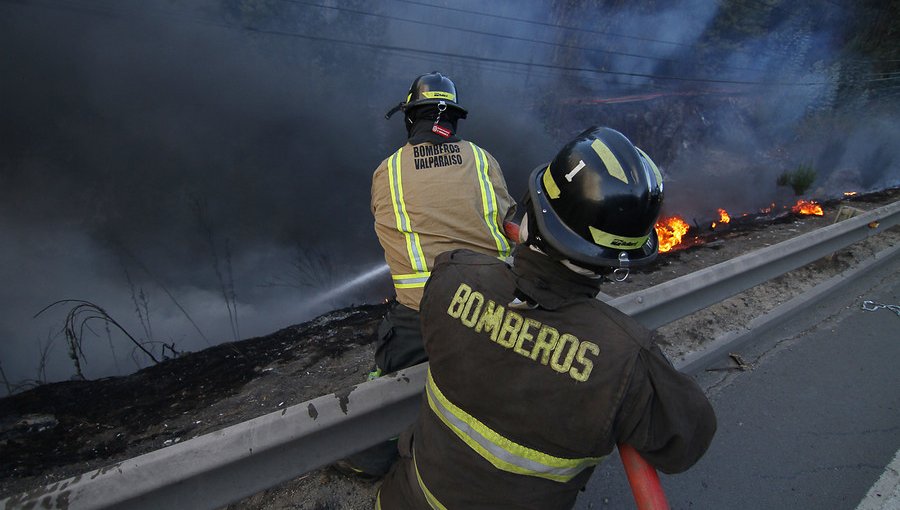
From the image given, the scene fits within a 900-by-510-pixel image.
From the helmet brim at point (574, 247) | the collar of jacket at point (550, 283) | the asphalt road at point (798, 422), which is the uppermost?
the helmet brim at point (574, 247)

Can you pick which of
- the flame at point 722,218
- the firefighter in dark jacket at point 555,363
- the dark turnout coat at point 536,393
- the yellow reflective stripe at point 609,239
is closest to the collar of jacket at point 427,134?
the firefighter in dark jacket at point 555,363

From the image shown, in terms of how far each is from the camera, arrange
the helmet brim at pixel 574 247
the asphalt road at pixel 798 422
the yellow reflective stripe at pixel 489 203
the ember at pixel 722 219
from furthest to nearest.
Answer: the ember at pixel 722 219
the yellow reflective stripe at pixel 489 203
the asphalt road at pixel 798 422
the helmet brim at pixel 574 247

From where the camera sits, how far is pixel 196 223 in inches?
261

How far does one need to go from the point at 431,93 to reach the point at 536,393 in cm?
197

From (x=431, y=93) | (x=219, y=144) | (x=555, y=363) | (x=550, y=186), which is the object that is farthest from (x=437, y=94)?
(x=219, y=144)

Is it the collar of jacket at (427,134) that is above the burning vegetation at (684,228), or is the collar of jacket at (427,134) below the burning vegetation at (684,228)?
above

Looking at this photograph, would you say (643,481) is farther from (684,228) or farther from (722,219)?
(722,219)

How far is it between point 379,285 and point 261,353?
130 inches

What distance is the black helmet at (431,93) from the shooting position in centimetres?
248

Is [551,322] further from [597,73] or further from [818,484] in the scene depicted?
[597,73]

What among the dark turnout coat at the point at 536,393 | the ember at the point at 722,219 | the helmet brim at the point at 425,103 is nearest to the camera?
the dark turnout coat at the point at 536,393

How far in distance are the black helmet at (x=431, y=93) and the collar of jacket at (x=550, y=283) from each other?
1.57 meters

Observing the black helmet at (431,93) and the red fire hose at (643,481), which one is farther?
the black helmet at (431,93)

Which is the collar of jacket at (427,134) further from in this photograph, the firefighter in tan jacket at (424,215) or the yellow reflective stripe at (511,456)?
the yellow reflective stripe at (511,456)
